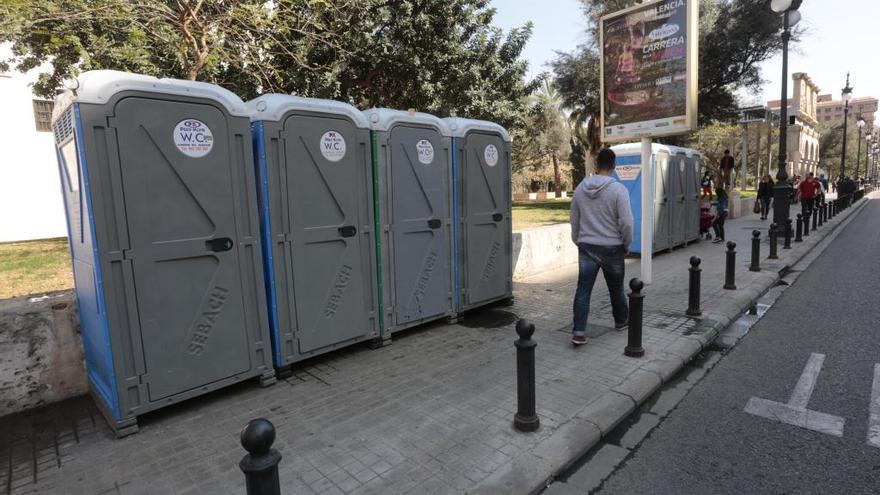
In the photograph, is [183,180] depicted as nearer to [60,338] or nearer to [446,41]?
[60,338]

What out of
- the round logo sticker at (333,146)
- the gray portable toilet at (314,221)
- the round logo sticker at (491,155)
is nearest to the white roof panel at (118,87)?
the gray portable toilet at (314,221)

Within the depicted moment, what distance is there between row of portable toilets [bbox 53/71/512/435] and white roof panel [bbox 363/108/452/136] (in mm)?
20

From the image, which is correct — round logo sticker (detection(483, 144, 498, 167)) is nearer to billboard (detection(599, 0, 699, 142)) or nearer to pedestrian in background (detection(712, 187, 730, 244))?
billboard (detection(599, 0, 699, 142))

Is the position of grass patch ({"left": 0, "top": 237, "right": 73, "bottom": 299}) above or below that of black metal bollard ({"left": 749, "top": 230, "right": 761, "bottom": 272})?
above

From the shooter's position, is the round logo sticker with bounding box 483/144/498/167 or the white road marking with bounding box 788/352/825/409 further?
the round logo sticker with bounding box 483/144/498/167

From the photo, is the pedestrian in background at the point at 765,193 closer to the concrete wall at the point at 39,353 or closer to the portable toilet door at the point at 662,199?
the portable toilet door at the point at 662,199

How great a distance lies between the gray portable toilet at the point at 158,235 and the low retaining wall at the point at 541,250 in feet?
18.0

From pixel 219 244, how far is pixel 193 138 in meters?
0.86

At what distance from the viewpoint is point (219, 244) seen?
393cm

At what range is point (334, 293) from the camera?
4.82 meters

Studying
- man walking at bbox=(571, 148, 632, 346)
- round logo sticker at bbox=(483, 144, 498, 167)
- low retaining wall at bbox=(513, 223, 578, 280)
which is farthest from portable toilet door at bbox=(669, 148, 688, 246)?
man walking at bbox=(571, 148, 632, 346)

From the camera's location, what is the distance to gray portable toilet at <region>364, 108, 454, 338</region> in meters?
5.20

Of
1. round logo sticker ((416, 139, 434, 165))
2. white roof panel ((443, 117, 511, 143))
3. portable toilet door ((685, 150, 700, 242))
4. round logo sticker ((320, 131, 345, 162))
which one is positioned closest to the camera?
round logo sticker ((320, 131, 345, 162))

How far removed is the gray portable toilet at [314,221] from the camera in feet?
14.1
